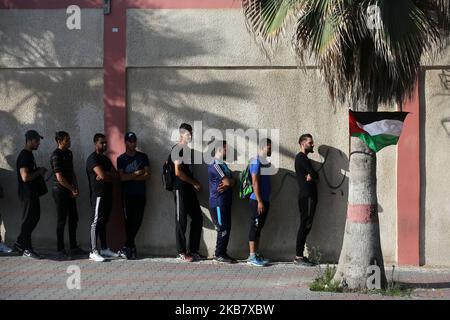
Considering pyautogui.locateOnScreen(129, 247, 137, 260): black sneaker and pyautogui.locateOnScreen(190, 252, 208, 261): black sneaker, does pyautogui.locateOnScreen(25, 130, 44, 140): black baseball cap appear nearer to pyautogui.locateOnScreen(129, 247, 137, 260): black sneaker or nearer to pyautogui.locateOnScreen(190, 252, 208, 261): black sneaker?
pyautogui.locateOnScreen(129, 247, 137, 260): black sneaker

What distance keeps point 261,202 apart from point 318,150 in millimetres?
1229

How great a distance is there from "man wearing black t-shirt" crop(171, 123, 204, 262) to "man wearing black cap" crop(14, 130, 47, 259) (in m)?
2.01

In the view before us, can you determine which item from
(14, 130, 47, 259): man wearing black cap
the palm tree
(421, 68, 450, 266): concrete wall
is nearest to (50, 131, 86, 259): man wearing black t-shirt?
(14, 130, 47, 259): man wearing black cap

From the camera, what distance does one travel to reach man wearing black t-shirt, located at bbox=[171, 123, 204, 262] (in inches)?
434

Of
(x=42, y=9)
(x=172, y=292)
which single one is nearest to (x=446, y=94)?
(x=172, y=292)

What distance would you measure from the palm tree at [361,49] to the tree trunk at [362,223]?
12 millimetres

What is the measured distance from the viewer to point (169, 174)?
11102mm

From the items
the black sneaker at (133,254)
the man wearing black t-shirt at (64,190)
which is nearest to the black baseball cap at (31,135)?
the man wearing black t-shirt at (64,190)

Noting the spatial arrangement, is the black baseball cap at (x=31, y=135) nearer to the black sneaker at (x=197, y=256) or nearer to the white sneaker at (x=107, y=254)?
the white sneaker at (x=107, y=254)

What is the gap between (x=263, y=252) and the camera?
11.4m

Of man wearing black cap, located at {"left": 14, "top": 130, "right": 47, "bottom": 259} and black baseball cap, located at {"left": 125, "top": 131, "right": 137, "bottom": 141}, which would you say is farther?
black baseball cap, located at {"left": 125, "top": 131, "right": 137, "bottom": 141}

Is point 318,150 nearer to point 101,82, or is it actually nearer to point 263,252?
point 263,252

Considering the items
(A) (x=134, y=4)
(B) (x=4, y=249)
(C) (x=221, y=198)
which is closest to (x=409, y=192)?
(C) (x=221, y=198)

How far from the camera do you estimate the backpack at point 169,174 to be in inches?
437
